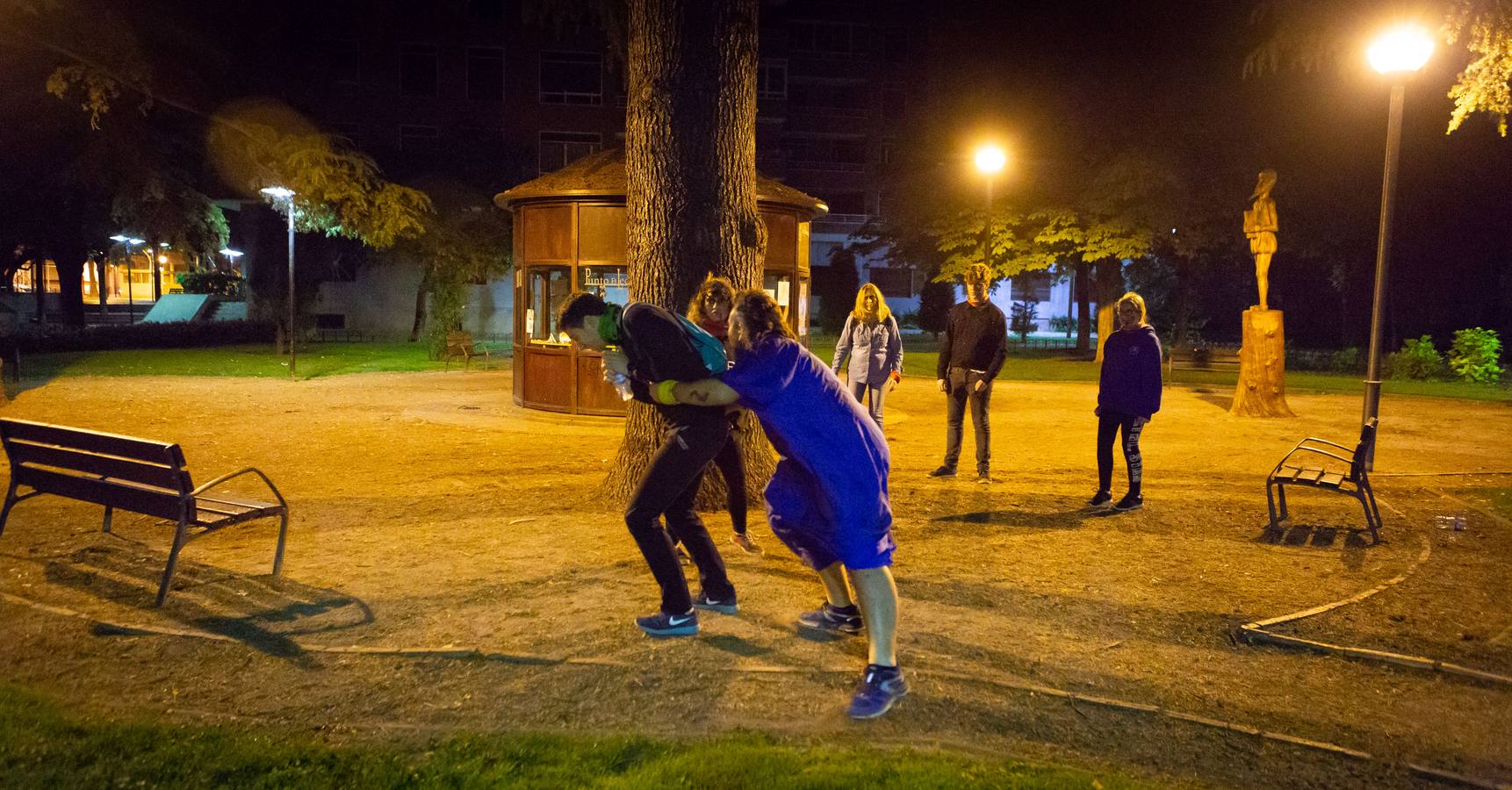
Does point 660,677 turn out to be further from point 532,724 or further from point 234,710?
point 234,710

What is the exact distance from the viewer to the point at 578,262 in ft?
45.6

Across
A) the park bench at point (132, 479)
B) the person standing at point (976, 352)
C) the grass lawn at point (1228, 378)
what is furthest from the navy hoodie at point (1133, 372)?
the grass lawn at point (1228, 378)

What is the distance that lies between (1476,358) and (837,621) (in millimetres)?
24449

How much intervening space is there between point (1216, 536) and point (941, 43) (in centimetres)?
3140

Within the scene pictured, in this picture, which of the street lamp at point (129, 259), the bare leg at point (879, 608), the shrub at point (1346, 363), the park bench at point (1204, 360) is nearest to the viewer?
the bare leg at point (879, 608)

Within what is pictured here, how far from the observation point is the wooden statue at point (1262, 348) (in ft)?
48.9

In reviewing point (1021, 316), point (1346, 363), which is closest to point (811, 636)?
point (1346, 363)

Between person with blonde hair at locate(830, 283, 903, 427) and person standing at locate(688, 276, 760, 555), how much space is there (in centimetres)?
341

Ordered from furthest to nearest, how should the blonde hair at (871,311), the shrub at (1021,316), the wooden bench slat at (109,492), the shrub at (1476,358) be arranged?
the shrub at (1021,316)
the shrub at (1476,358)
the blonde hair at (871,311)
the wooden bench slat at (109,492)

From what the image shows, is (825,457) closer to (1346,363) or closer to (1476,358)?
(1476,358)

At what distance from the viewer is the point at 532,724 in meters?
3.95

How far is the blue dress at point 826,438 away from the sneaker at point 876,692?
430mm

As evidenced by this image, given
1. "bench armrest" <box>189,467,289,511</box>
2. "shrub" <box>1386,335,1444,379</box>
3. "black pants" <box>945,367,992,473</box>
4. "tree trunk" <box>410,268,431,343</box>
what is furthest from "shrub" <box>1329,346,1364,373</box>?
"bench armrest" <box>189,467,289,511</box>

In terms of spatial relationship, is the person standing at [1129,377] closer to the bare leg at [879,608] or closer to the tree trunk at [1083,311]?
the bare leg at [879,608]
